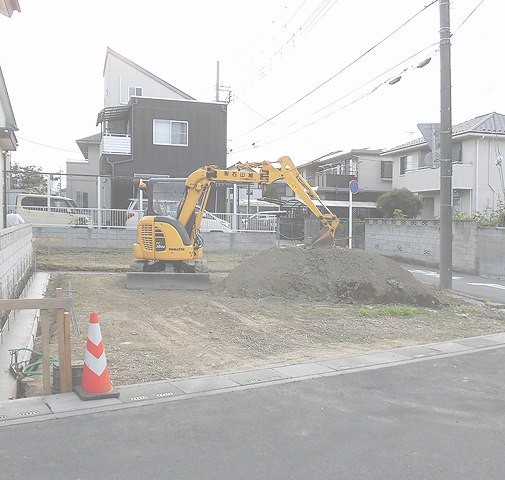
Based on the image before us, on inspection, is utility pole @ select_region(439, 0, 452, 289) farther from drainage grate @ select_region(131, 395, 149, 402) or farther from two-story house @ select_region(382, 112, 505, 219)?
two-story house @ select_region(382, 112, 505, 219)

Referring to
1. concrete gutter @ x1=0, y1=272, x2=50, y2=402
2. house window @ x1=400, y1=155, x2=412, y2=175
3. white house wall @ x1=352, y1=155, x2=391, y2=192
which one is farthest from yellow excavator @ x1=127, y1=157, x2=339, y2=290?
white house wall @ x1=352, y1=155, x2=391, y2=192

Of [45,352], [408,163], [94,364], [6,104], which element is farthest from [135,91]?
[94,364]

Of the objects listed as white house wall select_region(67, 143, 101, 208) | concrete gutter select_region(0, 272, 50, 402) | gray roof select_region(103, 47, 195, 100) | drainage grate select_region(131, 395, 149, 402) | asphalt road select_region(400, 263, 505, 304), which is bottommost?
asphalt road select_region(400, 263, 505, 304)

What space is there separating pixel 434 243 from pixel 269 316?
1259 cm

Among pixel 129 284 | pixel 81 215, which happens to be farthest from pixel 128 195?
pixel 129 284

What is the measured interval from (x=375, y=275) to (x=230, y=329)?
4.89m

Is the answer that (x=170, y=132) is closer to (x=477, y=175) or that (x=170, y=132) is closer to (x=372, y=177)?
(x=372, y=177)

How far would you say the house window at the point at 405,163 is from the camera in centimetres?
2917

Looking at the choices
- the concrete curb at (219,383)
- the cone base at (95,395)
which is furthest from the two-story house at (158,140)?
the cone base at (95,395)

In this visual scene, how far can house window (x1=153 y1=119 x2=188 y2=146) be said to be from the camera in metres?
27.1

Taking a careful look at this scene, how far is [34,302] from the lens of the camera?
5129 mm

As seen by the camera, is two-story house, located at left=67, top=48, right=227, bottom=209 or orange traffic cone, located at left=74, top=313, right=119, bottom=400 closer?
orange traffic cone, located at left=74, top=313, right=119, bottom=400

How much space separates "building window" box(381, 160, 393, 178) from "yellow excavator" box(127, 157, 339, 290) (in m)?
22.4

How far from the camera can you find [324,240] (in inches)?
534
